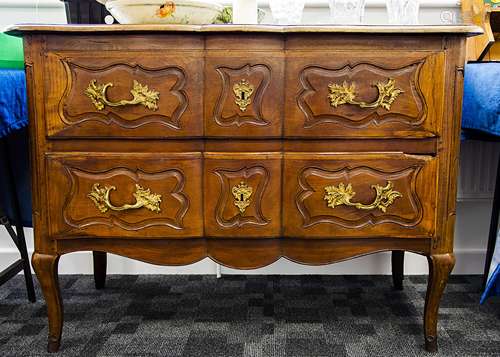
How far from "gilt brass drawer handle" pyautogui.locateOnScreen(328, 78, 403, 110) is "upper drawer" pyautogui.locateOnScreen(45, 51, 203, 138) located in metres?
0.29

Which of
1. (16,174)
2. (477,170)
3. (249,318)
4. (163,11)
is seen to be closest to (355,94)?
(163,11)

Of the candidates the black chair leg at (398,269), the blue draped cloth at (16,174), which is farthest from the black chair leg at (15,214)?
the black chair leg at (398,269)

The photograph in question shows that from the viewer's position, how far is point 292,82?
111 cm

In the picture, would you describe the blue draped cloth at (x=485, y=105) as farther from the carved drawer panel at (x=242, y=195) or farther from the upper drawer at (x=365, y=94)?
the carved drawer panel at (x=242, y=195)

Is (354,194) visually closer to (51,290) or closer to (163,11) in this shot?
(163,11)

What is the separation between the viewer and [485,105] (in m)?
1.25

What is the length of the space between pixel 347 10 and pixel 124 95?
0.62m

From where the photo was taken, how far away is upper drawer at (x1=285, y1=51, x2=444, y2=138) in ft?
3.64

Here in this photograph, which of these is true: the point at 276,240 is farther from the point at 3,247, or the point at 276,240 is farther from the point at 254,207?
the point at 3,247

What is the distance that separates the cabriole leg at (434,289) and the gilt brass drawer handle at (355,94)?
391 millimetres

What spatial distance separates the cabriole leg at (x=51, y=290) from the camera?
1194 millimetres

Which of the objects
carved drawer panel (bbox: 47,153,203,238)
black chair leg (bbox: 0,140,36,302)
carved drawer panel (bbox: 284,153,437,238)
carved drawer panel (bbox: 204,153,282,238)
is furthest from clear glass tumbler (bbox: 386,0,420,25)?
black chair leg (bbox: 0,140,36,302)

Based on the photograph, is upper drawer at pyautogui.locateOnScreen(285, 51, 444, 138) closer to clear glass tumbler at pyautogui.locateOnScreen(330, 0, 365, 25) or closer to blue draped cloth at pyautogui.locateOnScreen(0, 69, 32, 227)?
clear glass tumbler at pyautogui.locateOnScreen(330, 0, 365, 25)

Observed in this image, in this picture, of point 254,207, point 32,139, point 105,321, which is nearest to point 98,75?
point 32,139
